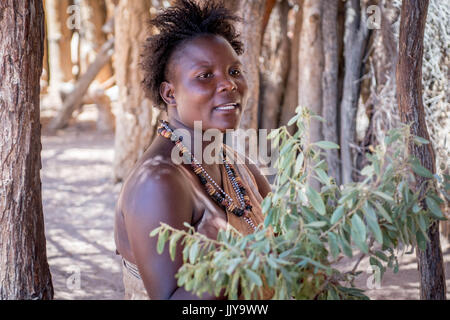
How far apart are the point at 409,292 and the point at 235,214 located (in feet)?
8.22

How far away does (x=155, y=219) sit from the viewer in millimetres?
1855

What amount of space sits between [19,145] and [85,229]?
11.1 ft

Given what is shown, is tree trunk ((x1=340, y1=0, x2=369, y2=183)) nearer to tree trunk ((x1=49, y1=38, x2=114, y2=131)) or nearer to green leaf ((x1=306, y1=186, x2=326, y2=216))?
green leaf ((x1=306, y1=186, x2=326, y2=216))

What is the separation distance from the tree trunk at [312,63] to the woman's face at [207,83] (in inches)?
137

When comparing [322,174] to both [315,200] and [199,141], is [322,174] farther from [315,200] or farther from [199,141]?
[199,141]

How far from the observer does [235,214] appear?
2189 millimetres

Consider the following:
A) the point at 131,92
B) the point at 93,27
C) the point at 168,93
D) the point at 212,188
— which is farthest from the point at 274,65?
the point at 93,27

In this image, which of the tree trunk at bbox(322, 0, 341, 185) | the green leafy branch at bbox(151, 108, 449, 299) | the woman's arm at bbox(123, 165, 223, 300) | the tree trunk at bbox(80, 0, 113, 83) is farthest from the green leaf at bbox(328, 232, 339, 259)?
the tree trunk at bbox(80, 0, 113, 83)

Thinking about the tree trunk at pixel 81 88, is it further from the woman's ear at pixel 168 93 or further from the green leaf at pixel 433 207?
the green leaf at pixel 433 207

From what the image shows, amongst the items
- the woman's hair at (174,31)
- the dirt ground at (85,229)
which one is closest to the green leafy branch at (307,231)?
the woman's hair at (174,31)

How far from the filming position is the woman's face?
2129 mm

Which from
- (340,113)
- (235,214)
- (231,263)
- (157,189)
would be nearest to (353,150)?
(340,113)

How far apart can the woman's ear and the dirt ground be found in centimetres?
239

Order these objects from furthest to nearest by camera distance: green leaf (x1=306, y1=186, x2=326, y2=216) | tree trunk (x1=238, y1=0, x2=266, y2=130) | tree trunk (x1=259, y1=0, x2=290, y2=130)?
tree trunk (x1=259, y1=0, x2=290, y2=130), tree trunk (x1=238, y1=0, x2=266, y2=130), green leaf (x1=306, y1=186, x2=326, y2=216)
